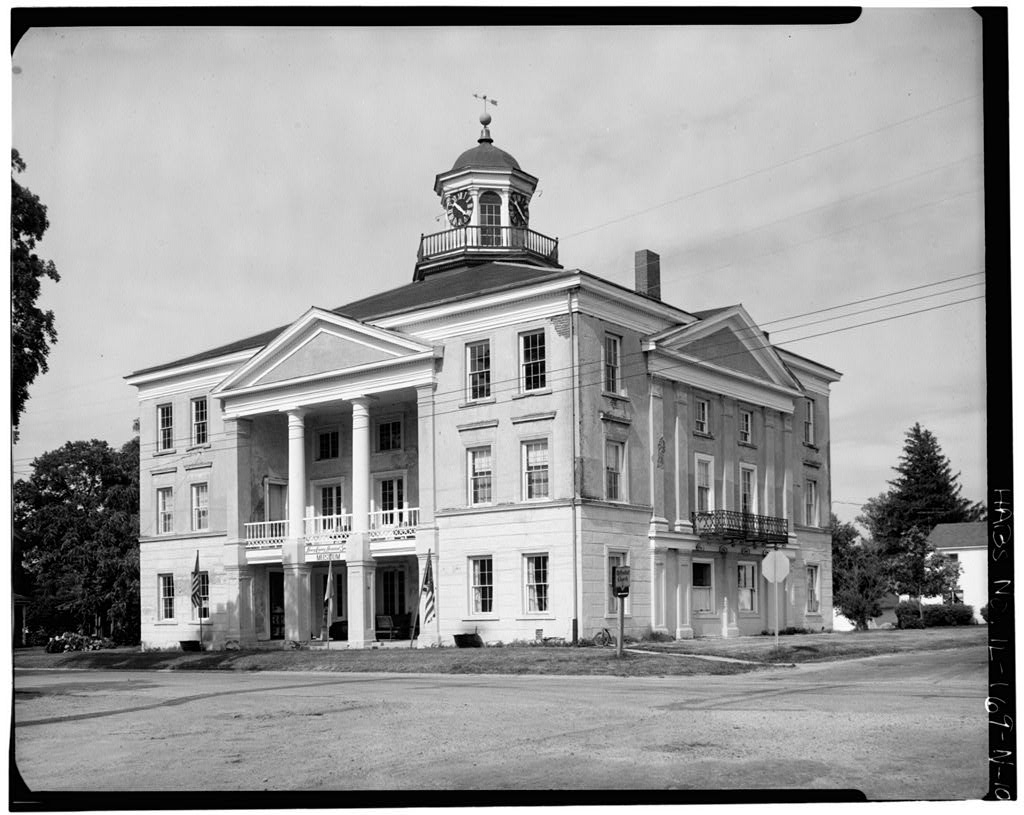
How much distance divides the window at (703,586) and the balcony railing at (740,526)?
3.74 feet

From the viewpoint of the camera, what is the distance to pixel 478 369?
122ft

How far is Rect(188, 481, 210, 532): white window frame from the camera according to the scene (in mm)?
44562

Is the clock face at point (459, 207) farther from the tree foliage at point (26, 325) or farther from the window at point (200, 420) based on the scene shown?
the tree foliage at point (26, 325)

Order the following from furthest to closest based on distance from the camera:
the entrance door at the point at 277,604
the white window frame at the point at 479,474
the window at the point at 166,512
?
1. the window at the point at 166,512
2. the entrance door at the point at 277,604
3. the white window frame at the point at 479,474

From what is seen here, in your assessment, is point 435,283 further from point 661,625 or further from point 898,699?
point 898,699

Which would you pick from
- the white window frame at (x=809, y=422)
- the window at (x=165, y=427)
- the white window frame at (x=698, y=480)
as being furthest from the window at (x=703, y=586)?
the window at (x=165, y=427)

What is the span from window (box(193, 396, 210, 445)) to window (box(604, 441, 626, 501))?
50.7 feet

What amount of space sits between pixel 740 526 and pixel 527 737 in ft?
89.1

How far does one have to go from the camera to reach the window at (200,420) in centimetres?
4419

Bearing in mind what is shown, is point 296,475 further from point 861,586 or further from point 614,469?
point 861,586

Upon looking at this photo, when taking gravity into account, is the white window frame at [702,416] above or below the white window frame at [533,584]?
above

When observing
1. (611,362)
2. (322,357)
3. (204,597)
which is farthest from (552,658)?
(204,597)

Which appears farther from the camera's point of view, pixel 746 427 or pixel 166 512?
pixel 166 512

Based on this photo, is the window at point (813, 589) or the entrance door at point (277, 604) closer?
the entrance door at point (277, 604)
